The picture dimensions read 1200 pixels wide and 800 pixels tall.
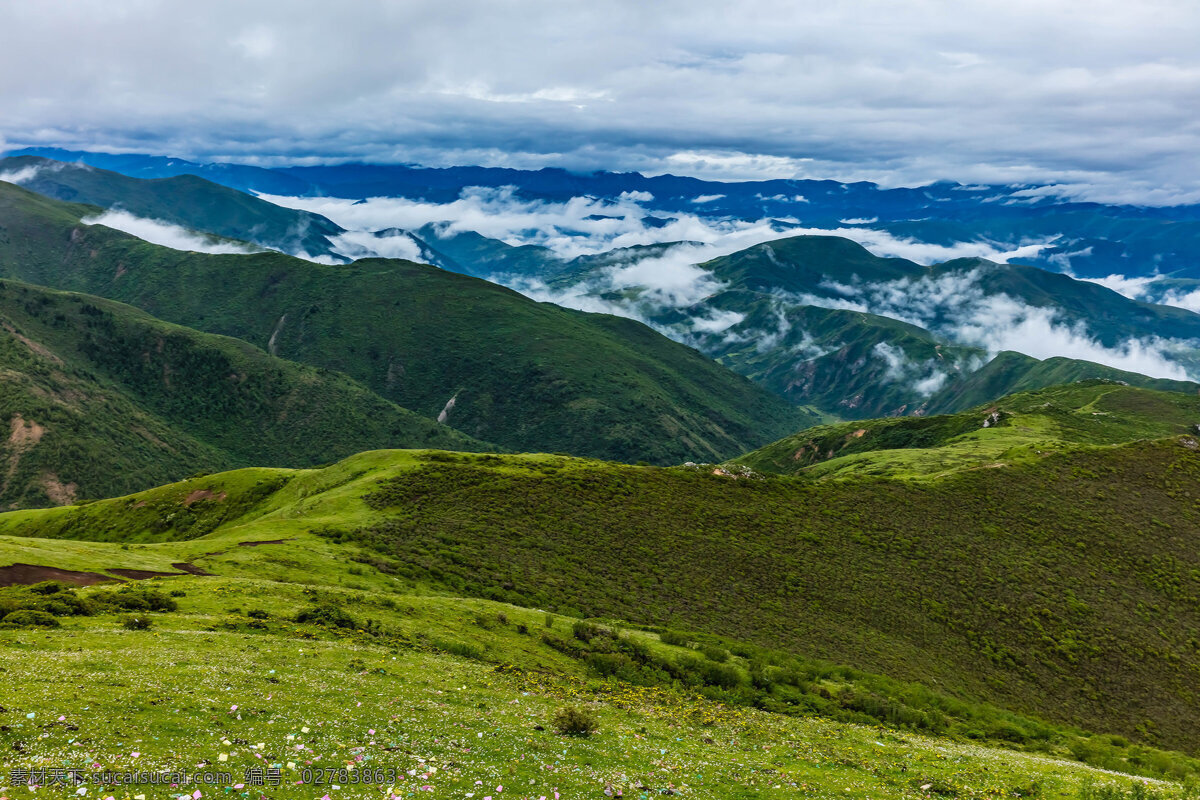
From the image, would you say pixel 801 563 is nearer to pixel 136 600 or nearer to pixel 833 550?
pixel 833 550

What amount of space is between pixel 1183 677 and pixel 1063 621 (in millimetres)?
12648

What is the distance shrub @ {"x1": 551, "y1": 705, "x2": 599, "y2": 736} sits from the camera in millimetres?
31703

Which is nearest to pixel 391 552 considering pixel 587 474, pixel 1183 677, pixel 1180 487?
pixel 587 474

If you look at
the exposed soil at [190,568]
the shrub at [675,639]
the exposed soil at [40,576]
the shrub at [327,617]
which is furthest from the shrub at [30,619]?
the shrub at [675,639]

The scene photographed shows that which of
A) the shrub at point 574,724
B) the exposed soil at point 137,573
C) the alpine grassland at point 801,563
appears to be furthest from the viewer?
the alpine grassland at point 801,563

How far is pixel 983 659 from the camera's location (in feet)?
272

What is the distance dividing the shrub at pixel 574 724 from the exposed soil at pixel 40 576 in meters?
39.9

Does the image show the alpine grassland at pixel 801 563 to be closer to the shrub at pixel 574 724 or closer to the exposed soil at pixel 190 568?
the exposed soil at pixel 190 568

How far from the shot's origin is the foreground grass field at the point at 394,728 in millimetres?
22062

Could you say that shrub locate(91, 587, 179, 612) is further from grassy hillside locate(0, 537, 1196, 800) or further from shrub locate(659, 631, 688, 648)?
shrub locate(659, 631, 688, 648)

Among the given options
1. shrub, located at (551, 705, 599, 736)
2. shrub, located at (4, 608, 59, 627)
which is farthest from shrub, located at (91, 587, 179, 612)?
shrub, located at (551, 705, 599, 736)

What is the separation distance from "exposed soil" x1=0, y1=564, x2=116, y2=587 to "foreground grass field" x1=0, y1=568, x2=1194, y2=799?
871 centimetres

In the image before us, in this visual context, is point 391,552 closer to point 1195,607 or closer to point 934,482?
point 934,482

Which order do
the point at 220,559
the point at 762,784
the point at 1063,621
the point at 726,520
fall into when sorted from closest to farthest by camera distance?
the point at 762,784
the point at 220,559
the point at 1063,621
the point at 726,520
